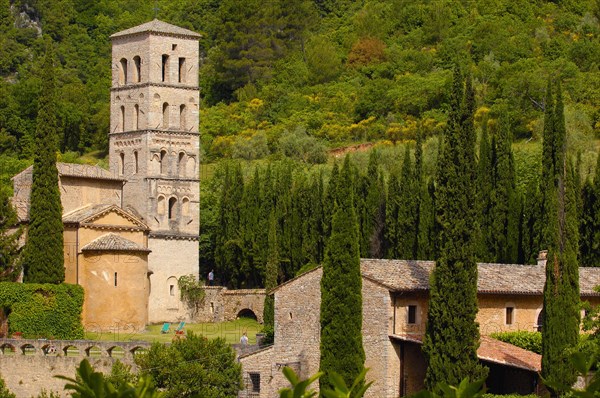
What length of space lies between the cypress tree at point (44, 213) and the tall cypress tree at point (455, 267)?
18672 millimetres

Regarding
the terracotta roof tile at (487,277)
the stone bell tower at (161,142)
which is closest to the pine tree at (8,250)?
the stone bell tower at (161,142)

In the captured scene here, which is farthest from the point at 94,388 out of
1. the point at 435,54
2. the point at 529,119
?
the point at 435,54

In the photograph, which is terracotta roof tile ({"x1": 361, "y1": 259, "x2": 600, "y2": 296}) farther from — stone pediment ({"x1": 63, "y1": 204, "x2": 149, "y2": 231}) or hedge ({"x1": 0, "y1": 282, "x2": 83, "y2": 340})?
stone pediment ({"x1": 63, "y1": 204, "x2": 149, "y2": 231})

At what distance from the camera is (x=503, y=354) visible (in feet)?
123

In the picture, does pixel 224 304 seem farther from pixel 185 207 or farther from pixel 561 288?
pixel 561 288

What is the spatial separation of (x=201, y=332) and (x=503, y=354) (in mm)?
21598

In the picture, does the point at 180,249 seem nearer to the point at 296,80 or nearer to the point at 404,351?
the point at 404,351

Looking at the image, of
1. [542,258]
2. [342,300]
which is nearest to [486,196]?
[542,258]

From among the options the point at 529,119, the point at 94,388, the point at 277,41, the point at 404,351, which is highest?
the point at 277,41

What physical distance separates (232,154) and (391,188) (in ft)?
101

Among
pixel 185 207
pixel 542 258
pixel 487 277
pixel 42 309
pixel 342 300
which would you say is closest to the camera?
pixel 342 300

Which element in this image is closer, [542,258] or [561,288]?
[561,288]

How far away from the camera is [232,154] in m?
87.7

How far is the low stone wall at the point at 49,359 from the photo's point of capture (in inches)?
1781
